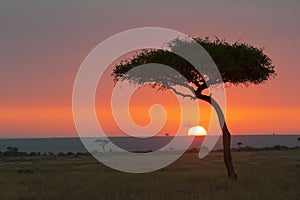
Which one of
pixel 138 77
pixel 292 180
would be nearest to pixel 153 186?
pixel 292 180

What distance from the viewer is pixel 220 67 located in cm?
3559

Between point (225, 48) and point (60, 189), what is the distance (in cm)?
1395

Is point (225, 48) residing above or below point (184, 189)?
above

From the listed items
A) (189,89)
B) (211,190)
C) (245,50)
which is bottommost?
(211,190)

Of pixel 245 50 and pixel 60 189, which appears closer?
pixel 60 189

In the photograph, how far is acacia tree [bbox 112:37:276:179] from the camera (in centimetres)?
3525

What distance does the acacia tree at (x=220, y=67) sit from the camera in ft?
116

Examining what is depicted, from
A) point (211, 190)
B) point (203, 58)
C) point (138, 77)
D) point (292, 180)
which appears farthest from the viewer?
point (138, 77)

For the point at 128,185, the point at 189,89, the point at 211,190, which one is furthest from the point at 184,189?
the point at 189,89

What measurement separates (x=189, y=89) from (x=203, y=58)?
2258 millimetres

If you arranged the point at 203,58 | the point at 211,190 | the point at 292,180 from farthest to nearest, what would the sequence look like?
the point at 203,58, the point at 292,180, the point at 211,190

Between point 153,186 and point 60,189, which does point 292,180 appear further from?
point 60,189

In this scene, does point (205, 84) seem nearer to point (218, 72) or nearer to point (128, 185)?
point (218, 72)

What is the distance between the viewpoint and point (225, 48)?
35.9m
